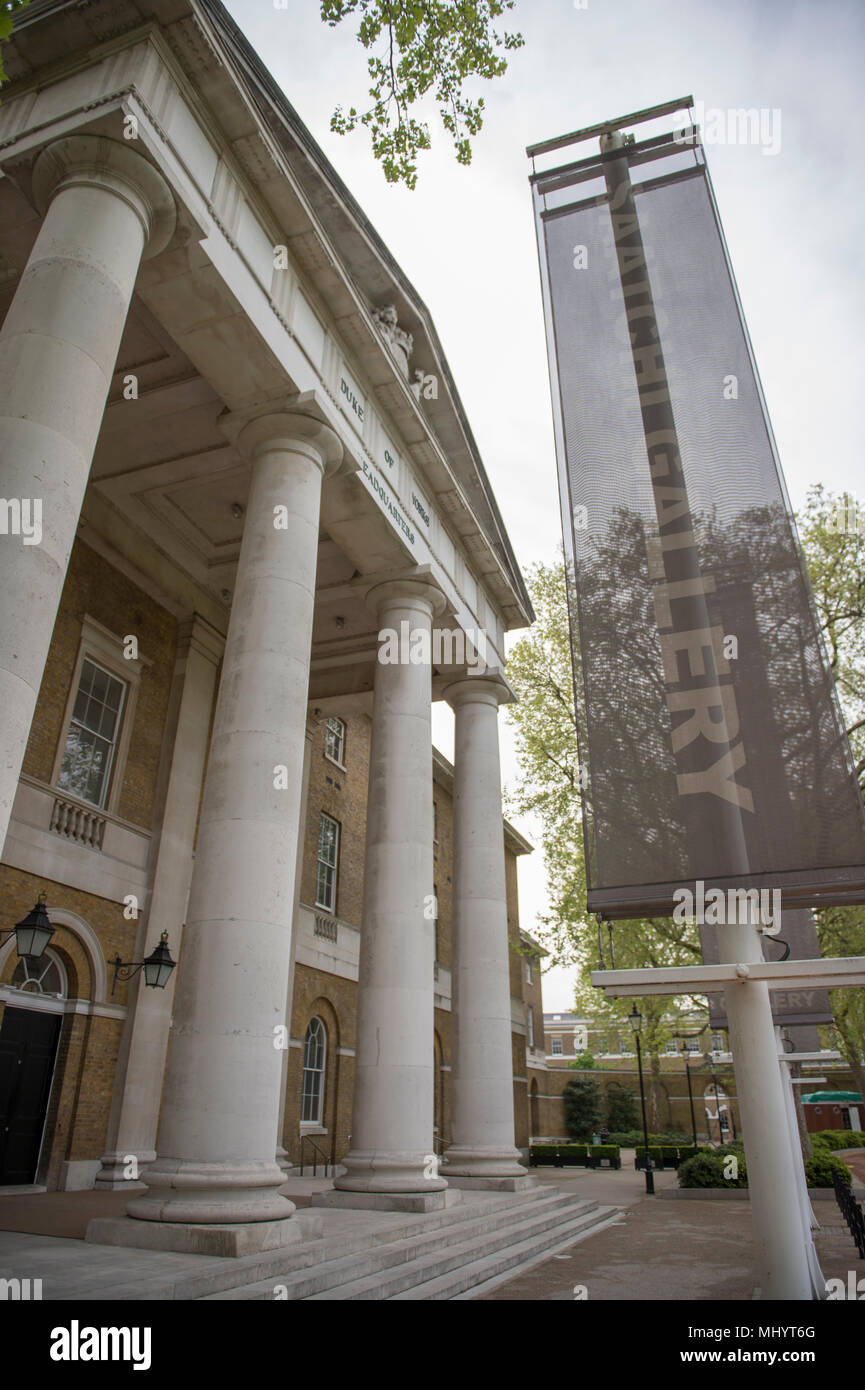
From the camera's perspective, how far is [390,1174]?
36.9ft

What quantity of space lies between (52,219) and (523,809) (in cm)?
2271

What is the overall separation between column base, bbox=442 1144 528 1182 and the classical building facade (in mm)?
65

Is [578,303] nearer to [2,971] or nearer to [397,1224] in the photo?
[397,1224]

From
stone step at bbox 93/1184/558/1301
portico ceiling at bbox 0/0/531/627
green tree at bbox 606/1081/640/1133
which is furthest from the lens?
green tree at bbox 606/1081/640/1133

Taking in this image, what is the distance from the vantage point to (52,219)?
8102mm

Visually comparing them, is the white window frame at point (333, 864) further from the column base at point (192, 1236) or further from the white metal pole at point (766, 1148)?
the white metal pole at point (766, 1148)

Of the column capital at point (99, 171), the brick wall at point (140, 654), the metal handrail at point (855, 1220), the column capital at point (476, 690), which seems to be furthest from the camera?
the column capital at point (476, 690)

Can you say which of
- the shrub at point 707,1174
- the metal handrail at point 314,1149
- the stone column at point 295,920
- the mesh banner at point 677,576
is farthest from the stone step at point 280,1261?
the shrub at point 707,1174

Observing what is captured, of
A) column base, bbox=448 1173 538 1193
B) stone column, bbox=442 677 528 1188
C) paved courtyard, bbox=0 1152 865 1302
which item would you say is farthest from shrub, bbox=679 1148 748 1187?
column base, bbox=448 1173 538 1193

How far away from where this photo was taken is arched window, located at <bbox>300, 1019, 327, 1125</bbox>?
19.5 metres

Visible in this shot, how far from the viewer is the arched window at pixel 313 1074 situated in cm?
1953

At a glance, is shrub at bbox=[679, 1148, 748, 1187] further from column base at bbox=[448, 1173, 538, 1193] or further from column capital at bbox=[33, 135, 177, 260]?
column capital at bbox=[33, 135, 177, 260]

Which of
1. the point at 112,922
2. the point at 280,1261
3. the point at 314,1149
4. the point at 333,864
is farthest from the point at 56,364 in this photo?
the point at 314,1149

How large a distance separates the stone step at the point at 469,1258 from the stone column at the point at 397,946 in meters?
1.00
